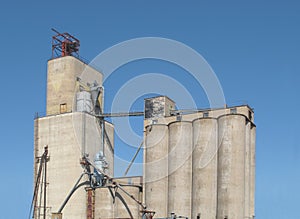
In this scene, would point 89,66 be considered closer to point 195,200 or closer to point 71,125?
point 71,125

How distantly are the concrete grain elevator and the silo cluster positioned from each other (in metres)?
0.11

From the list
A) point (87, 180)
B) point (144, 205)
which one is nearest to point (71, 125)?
point (87, 180)

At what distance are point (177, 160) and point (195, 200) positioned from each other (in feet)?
17.4

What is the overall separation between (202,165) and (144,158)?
8.83m

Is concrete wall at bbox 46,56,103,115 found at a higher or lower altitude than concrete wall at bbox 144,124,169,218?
higher

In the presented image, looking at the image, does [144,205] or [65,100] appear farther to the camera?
[65,100]

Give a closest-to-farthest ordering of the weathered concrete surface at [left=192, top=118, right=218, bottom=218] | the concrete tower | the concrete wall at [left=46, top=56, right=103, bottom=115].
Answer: the weathered concrete surface at [left=192, top=118, right=218, bottom=218] → the concrete tower → the concrete wall at [left=46, top=56, right=103, bottom=115]

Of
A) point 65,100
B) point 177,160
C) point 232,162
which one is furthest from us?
point 65,100

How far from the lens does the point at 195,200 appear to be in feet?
178

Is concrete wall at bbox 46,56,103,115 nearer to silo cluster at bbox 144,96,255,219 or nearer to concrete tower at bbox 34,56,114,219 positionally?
concrete tower at bbox 34,56,114,219

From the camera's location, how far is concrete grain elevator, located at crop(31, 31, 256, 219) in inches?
2114

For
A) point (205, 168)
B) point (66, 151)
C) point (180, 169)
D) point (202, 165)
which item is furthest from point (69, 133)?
point (205, 168)

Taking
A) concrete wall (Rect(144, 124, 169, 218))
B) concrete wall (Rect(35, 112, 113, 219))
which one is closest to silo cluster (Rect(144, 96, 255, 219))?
concrete wall (Rect(144, 124, 169, 218))

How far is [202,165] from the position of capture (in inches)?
2153
